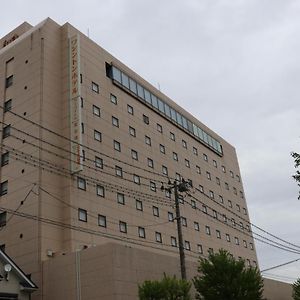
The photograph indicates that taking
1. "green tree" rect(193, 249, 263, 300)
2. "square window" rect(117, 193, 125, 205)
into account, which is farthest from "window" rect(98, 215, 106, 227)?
"green tree" rect(193, 249, 263, 300)

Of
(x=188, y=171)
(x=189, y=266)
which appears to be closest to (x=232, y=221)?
(x=188, y=171)

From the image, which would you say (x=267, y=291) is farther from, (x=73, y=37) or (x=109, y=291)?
(x=73, y=37)

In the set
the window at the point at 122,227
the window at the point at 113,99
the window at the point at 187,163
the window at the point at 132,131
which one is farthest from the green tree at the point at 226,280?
the window at the point at 187,163

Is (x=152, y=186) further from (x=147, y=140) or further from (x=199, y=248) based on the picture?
(x=199, y=248)

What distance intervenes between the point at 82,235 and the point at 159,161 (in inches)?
674

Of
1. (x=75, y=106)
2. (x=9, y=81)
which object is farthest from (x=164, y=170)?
(x=9, y=81)

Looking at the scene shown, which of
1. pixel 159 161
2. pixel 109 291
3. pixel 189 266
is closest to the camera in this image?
pixel 109 291

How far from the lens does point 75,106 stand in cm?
4281

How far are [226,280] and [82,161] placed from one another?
650 inches

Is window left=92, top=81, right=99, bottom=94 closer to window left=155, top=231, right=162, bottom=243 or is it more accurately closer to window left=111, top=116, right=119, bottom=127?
window left=111, top=116, right=119, bottom=127

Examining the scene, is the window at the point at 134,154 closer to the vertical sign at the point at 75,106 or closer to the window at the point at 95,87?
the window at the point at 95,87

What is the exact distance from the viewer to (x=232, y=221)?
65625mm

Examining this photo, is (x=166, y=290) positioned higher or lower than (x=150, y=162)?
lower

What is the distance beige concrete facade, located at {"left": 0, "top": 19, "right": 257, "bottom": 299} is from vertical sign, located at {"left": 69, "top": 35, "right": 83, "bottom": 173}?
27cm
